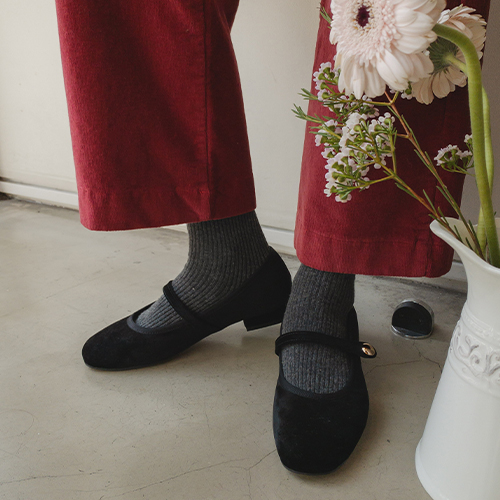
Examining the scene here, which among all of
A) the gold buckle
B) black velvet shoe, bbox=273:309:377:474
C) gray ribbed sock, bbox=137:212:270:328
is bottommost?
black velvet shoe, bbox=273:309:377:474

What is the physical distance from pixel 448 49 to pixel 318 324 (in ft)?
1.22

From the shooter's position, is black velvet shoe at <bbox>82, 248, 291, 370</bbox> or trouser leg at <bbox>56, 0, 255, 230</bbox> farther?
black velvet shoe at <bbox>82, 248, 291, 370</bbox>

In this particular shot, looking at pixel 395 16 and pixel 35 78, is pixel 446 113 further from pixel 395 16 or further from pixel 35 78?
pixel 35 78

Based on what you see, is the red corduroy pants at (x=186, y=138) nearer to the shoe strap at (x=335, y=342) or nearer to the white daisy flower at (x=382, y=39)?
the shoe strap at (x=335, y=342)

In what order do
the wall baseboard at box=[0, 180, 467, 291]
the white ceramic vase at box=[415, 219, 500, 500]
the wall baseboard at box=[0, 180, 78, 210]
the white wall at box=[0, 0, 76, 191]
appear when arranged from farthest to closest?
the wall baseboard at box=[0, 180, 78, 210]
the white wall at box=[0, 0, 76, 191]
the wall baseboard at box=[0, 180, 467, 291]
the white ceramic vase at box=[415, 219, 500, 500]

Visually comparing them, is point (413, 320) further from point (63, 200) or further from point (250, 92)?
point (63, 200)

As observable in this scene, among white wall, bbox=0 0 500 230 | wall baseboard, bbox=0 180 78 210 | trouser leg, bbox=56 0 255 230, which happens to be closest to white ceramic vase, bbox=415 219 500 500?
trouser leg, bbox=56 0 255 230

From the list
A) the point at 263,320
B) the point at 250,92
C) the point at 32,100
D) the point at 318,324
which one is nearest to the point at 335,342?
the point at 318,324

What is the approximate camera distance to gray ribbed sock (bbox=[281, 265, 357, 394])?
0.54 m

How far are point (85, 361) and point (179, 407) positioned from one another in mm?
164

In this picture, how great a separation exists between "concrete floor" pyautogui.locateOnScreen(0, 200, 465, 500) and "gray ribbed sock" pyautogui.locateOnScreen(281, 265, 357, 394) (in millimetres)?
63

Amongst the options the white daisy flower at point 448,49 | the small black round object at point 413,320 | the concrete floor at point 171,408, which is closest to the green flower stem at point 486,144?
the white daisy flower at point 448,49

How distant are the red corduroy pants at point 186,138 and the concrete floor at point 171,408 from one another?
188 mm

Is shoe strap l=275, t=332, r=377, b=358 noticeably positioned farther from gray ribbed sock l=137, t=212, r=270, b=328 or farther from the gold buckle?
gray ribbed sock l=137, t=212, r=270, b=328
